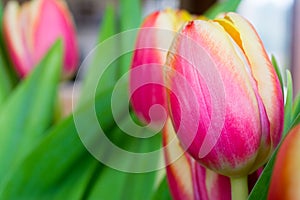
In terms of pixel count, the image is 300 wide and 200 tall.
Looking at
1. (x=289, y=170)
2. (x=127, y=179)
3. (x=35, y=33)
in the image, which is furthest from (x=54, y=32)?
(x=289, y=170)

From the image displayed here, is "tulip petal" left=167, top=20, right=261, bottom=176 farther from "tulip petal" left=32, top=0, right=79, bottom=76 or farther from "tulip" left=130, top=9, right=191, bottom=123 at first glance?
"tulip petal" left=32, top=0, right=79, bottom=76

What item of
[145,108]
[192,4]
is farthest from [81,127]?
[192,4]

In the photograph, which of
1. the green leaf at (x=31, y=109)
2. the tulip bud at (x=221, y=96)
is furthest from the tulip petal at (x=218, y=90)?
the green leaf at (x=31, y=109)

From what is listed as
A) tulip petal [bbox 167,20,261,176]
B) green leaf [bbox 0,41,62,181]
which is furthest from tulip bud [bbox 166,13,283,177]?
green leaf [bbox 0,41,62,181]

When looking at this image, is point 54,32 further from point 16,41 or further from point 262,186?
point 262,186

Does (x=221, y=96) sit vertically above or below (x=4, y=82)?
above

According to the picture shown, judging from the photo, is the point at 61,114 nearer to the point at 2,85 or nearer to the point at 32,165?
the point at 2,85

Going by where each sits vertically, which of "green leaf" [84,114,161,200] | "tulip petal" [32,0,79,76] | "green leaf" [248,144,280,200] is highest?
"green leaf" [248,144,280,200]
